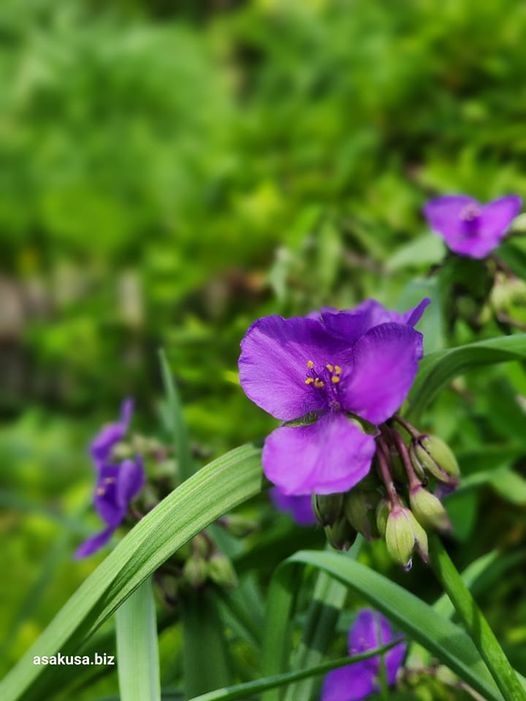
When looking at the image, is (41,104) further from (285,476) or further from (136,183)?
(285,476)

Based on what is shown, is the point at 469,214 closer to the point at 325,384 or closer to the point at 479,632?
the point at 325,384

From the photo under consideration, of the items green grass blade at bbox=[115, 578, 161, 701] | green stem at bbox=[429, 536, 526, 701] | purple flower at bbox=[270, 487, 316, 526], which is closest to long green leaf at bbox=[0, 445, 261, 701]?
green grass blade at bbox=[115, 578, 161, 701]

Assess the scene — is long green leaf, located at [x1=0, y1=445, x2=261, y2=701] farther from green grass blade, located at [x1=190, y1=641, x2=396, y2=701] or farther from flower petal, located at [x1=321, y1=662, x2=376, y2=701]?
flower petal, located at [x1=321, y1=662, x2=376, y2=701]

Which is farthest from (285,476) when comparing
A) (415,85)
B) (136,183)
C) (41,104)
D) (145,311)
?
(41,104)

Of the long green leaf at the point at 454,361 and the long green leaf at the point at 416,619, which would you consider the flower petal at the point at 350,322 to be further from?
the long green leaf at the point at 416,619

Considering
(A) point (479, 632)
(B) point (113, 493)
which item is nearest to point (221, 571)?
(B) point (113, 493)

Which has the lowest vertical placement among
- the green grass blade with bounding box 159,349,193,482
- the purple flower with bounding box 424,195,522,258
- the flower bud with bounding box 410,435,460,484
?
the flower bud with bounding box 410,435,460,484

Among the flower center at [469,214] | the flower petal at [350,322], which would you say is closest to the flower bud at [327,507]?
the flower petal at [350,322]
